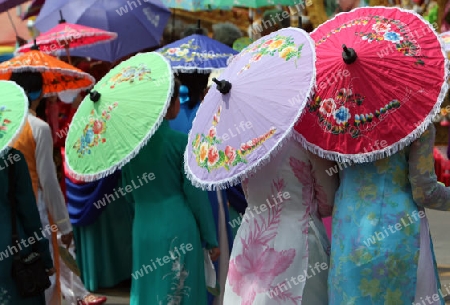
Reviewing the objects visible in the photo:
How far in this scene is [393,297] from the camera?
3.60 meters

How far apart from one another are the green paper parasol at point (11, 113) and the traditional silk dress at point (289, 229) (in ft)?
3.62

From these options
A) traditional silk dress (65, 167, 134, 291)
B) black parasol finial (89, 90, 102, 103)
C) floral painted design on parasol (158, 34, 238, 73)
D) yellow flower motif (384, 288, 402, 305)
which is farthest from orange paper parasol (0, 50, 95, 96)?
yellow flower motif (384, 288, 402, 305)

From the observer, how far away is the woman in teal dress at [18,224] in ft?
14.9

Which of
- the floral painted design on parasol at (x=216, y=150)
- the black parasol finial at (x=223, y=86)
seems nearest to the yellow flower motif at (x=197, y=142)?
the floral painted design on parasol at (x=216, y=150)

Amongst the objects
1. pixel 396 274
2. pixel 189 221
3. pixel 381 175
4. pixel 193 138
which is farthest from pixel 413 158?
pixel 189 221

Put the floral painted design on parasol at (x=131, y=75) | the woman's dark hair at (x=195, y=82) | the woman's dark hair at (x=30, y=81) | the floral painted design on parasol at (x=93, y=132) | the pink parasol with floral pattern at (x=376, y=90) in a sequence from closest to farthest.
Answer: the pink parasol with floral pattern at (x=376, y=90), the floral painted design on parasol at (x=93, y=132), the floral painted design on parasol at (x=131, y=75), the woman's dark hair at (x=30, y=81), the woman's dark hair at (x=195, y=82)

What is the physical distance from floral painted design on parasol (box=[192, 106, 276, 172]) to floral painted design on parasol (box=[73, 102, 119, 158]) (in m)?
0.96

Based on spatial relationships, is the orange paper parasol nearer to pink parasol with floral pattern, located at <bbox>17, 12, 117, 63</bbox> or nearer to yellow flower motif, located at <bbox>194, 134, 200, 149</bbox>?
pink parasol with floral pattern, located at <bbox>17, 12, 117, 63</bbox>

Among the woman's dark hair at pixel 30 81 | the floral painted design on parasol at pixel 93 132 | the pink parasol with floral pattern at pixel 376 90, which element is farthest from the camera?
the woman's dark hair at pixel 30 81

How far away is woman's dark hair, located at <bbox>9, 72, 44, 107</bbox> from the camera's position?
570cm

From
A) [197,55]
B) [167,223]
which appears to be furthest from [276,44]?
[197,55]

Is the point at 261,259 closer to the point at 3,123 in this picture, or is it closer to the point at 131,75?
the point at 3,123

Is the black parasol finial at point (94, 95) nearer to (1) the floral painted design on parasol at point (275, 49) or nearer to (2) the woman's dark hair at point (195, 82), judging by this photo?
(1) the floral painted design on parasol at point (275, 49)

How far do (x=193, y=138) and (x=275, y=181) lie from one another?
39cm
